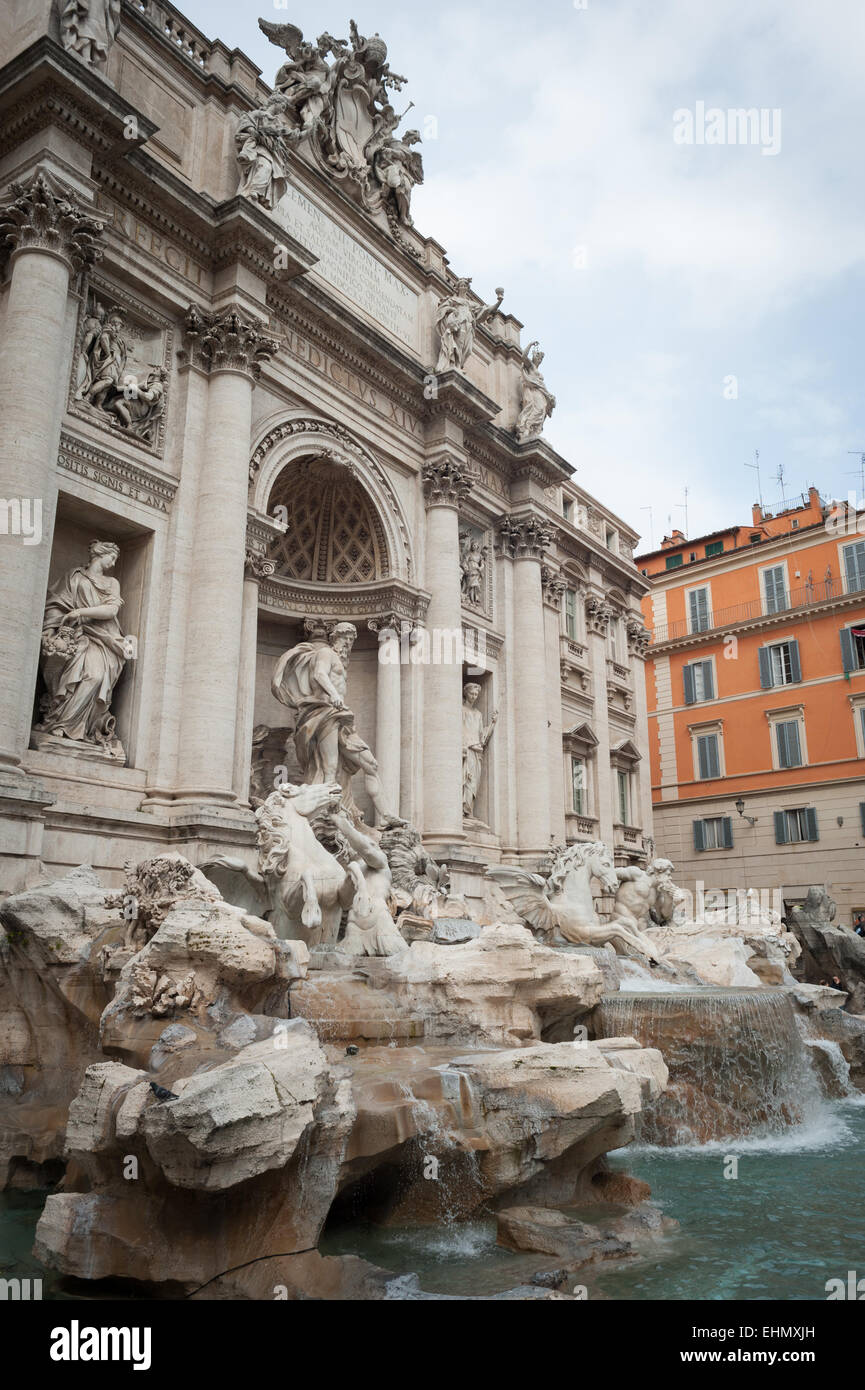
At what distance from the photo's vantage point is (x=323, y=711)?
1512 centimetres

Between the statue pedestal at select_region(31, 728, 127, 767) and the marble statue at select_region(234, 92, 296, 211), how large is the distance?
8112 mm

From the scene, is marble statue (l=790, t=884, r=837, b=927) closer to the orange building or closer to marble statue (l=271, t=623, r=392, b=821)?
Answer: the orange building

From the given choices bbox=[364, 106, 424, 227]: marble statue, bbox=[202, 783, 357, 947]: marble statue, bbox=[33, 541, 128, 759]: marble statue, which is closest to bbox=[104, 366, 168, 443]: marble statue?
bbox=[33, 541, 128, 759]: marble statue

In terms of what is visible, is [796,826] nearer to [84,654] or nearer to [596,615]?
[596,615]

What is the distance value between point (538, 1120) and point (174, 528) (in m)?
9.47

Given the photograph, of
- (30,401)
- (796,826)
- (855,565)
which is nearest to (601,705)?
(796,826)

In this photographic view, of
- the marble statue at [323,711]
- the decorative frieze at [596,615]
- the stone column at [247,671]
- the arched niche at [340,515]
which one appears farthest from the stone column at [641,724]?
the stone column at [247,671]

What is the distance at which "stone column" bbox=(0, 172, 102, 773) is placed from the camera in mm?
10664

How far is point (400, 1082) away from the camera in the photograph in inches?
258

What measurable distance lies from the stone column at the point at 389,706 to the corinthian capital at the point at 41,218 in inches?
302

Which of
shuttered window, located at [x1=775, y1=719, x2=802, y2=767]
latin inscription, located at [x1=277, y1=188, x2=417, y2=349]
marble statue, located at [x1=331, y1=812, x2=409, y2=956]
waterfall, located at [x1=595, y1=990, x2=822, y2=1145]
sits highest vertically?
latin inscription, located at [x1=277, y1=188, x2=417, y2=349]

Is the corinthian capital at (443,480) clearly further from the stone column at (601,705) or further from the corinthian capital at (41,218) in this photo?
the stone column at (601,705)
